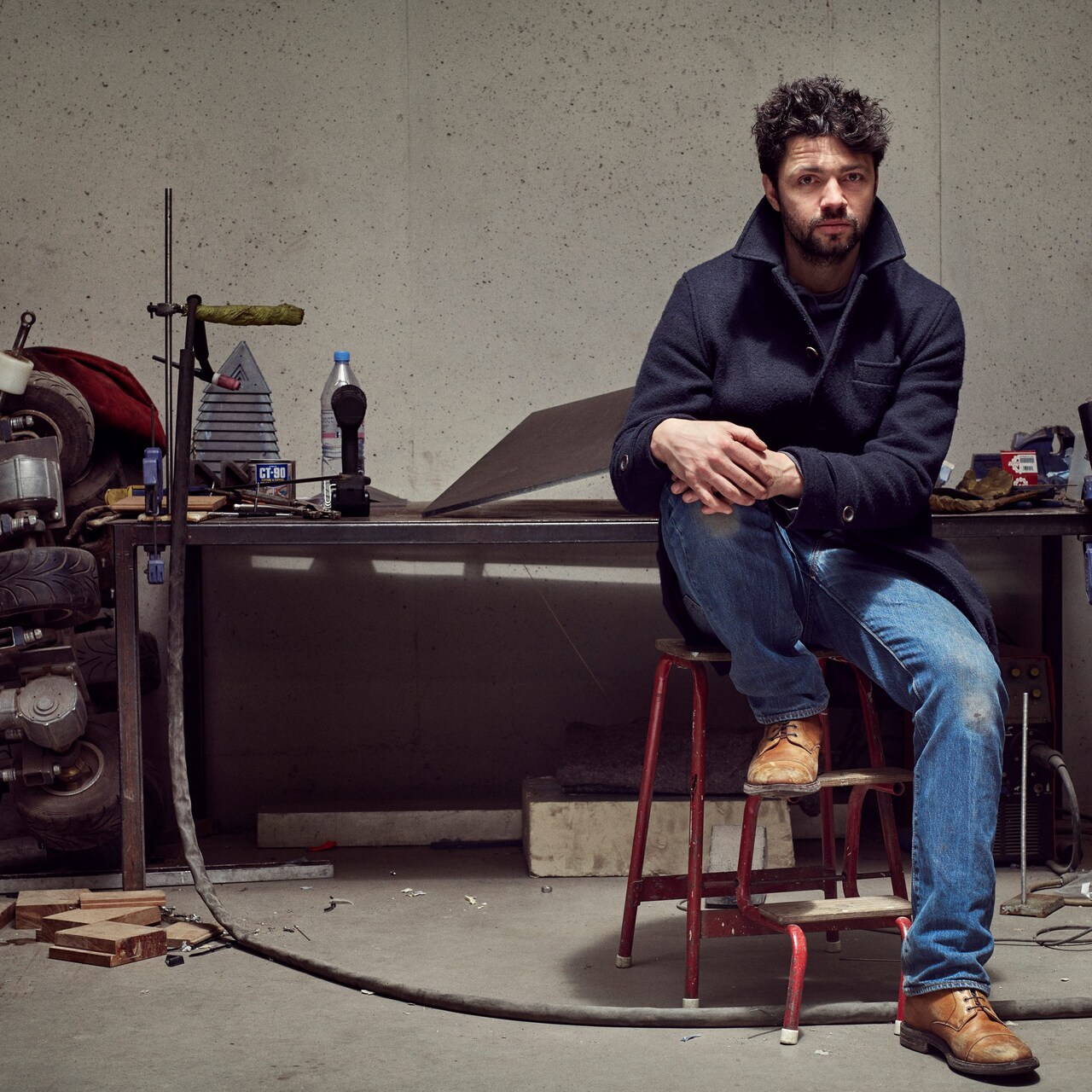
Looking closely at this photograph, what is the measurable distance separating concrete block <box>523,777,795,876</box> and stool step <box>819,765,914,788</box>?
1008 millimetres

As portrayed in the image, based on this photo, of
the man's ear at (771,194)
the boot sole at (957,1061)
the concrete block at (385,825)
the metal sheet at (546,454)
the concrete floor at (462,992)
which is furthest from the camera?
the concrete block at (385,825)

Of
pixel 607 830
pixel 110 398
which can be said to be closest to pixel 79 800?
pixel 110 398

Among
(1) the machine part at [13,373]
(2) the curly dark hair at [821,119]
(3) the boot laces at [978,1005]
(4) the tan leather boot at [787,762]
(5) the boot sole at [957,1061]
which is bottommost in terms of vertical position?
(5) the boot sole at [957,1061]

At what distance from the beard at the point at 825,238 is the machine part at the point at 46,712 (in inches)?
66.5

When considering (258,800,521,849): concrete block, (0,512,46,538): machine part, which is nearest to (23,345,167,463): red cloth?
(0,512,46,538): machine part

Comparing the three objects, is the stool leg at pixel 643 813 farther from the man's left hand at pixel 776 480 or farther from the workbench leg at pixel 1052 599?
the workbench leg at pixel 1052 599

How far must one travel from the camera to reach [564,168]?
139 inches

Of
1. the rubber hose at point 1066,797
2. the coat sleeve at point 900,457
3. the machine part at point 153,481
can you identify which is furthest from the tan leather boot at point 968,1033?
the machine part at point 153,481

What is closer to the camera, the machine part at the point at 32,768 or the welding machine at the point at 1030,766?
the machine part at the point at 32,768

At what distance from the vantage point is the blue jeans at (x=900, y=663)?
1.82 m

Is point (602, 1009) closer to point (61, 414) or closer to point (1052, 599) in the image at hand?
point (61, 414)

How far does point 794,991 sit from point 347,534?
1.23m

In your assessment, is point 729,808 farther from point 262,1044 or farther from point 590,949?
point 262,1044

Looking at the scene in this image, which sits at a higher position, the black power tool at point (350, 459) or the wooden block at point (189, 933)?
the black power tool at point (350, 459)
